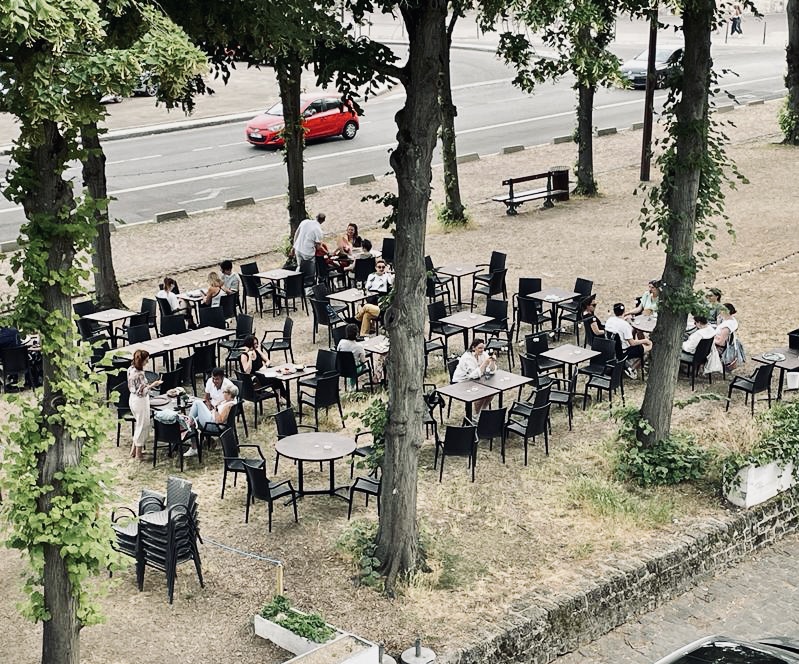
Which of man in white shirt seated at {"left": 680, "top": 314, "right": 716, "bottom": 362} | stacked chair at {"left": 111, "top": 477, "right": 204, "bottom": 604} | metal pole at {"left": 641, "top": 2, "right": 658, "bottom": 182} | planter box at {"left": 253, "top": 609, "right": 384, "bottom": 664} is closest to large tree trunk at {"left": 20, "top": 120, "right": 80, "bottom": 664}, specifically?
planter box at {"left": 253, "top": 609, "right": 384, "bottom": 664}

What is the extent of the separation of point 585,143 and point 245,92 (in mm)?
19692

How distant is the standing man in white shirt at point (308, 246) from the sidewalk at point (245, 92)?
7.25m

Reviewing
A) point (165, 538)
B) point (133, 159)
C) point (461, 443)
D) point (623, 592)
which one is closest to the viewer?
point (165, 538)

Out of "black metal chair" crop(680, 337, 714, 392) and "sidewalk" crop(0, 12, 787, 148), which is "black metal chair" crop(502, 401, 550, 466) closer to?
"black metal chair" crop(680, 337, 714, 392)

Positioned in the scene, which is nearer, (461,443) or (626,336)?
(461,443)

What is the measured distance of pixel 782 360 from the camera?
1680cm

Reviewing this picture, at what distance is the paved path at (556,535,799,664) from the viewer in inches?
482

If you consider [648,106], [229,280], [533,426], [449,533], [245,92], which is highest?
[245,92]

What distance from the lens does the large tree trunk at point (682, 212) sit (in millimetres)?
13766

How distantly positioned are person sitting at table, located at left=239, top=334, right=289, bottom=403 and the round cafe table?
219 cm

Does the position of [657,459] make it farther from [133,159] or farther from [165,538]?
[133,159]

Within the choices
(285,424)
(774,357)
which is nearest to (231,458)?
(285,424)

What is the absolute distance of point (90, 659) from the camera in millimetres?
11039

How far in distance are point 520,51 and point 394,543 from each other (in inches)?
211
